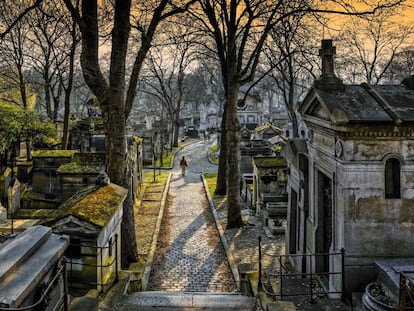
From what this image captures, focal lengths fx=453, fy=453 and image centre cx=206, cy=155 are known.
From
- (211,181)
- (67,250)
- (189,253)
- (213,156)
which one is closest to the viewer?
(67,250)

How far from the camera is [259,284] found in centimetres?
820

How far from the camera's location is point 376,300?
19.7 ft

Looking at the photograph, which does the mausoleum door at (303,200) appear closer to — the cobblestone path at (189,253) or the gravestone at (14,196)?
the cobblestone path at (189,253)

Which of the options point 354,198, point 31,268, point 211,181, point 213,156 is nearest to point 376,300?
point 354,198

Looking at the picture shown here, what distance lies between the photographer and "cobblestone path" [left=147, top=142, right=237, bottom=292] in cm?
1035

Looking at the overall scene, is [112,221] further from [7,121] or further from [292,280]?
[7,121]

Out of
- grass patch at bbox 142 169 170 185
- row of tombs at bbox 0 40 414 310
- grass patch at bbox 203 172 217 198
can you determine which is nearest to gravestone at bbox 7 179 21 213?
grass patch at bbox 203 172 217 198

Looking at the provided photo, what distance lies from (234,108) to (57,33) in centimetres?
1408

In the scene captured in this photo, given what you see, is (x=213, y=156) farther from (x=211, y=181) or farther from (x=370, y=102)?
(x=370, y=102)

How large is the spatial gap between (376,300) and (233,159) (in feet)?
31.6

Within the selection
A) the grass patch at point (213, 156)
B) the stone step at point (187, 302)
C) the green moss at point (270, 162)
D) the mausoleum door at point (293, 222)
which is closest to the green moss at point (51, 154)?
the green moss at point (270, 162)

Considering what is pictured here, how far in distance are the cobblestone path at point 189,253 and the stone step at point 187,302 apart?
183 centimetres

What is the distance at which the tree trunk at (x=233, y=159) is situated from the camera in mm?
15266

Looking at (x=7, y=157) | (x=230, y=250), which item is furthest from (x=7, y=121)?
(x=230, y=250)
